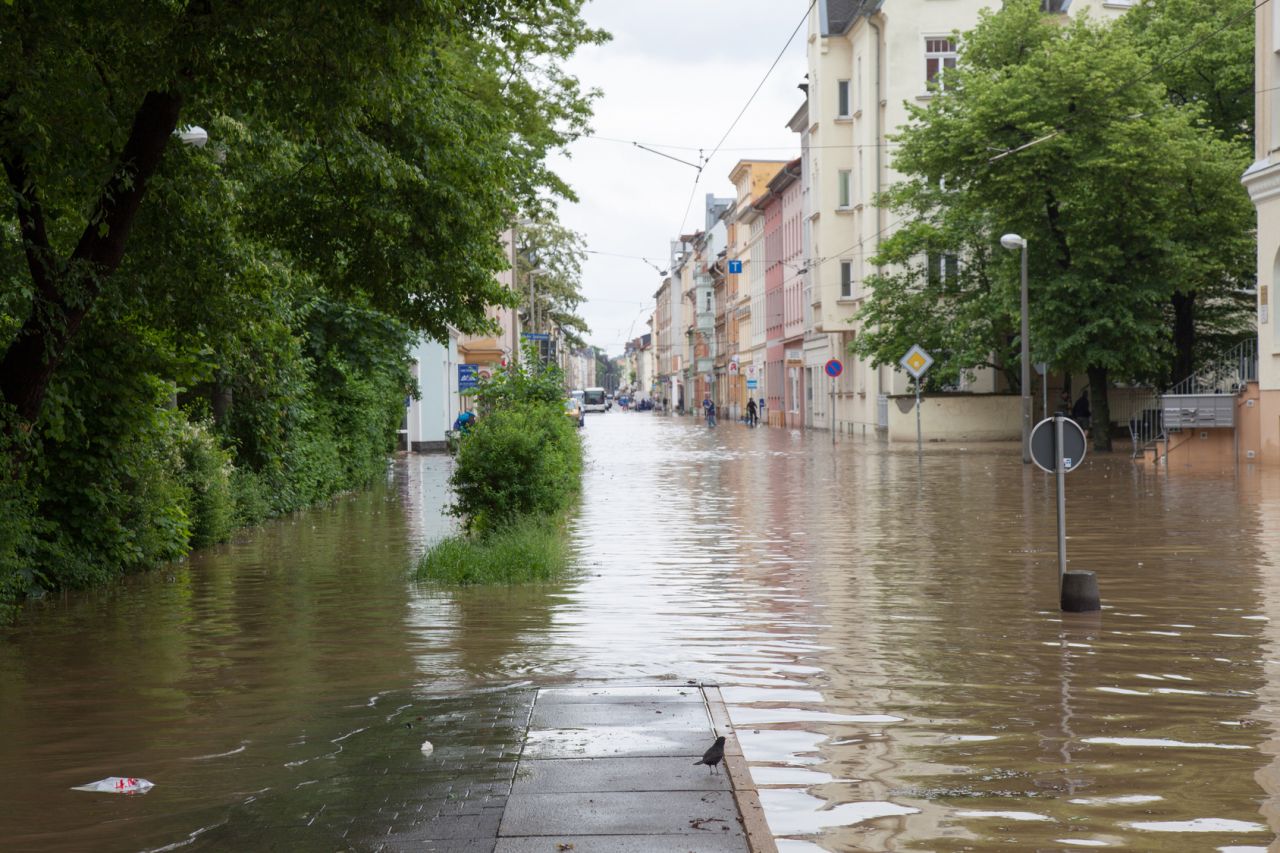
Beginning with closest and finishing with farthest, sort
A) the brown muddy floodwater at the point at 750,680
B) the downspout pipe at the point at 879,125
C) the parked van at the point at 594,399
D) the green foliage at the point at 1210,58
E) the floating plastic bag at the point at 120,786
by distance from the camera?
the brown muddy floodwater at the point at 750,680, the floating plastic bag at the point at 120,786, the green foliage at the point at 1210,58, the downspout pipe at the point at 879,125, the parked van at the point at 594,399

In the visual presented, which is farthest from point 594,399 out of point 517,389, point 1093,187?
point 517,389

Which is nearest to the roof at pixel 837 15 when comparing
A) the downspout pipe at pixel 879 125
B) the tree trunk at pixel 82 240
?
the downspout pipe at pixel 879 125

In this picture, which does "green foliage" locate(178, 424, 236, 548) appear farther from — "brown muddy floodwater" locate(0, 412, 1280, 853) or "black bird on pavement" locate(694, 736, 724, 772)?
"black bird on pavement" locate(694, 736, 724, 772)

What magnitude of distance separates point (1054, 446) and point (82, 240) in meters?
7.47

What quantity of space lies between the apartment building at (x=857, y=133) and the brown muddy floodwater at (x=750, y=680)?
40.9 m

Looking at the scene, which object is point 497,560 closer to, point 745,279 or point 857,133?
point 857,133

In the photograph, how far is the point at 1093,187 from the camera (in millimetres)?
39469

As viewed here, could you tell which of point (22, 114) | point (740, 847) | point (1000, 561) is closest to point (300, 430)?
point (1000, 561)

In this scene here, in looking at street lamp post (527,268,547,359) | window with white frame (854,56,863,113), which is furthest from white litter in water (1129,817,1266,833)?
street lamp post (527,268,547,359)

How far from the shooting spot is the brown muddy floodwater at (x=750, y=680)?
6.61 metres

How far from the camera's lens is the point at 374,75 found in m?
11.4

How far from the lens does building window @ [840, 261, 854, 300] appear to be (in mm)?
64812

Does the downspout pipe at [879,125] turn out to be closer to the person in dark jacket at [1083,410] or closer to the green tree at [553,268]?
the person in dark jacket at [1083,410]

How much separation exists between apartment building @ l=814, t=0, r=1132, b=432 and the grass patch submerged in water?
4068 cm
